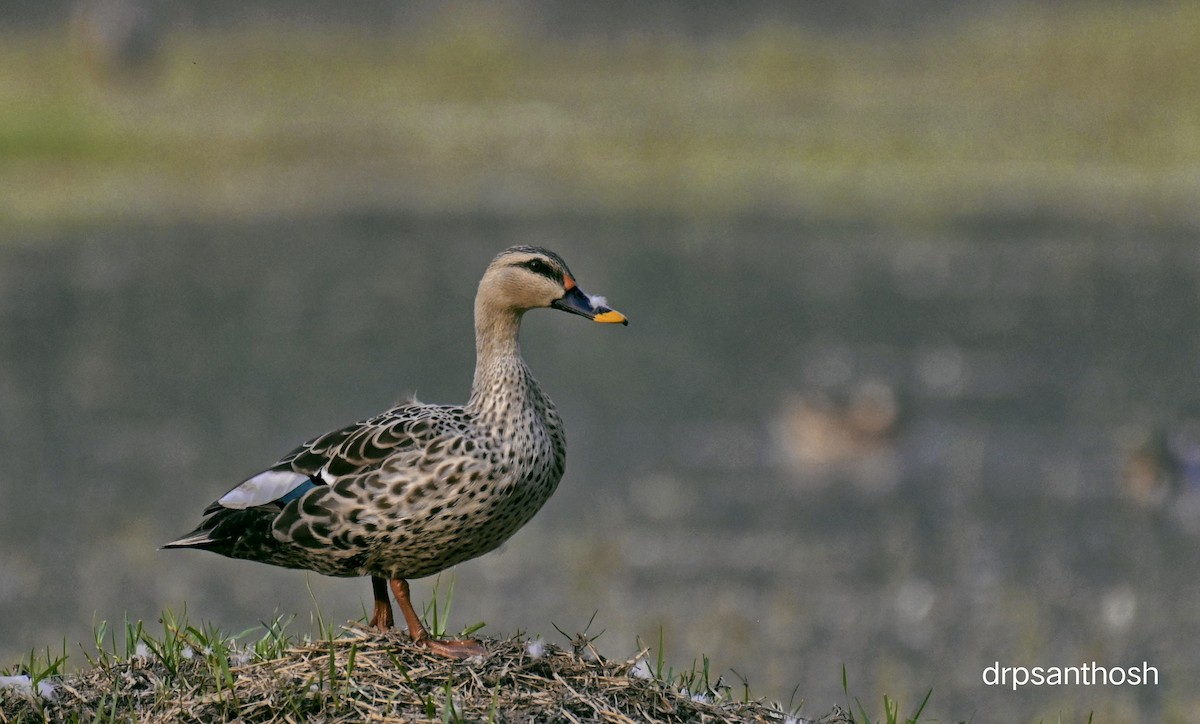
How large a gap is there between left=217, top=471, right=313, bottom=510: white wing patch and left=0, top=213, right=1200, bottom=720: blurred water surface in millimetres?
517

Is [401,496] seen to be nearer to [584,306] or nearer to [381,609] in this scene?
[381,609]

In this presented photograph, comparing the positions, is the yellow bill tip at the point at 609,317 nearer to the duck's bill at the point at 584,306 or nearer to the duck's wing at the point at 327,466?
the duck's bill at the point at 584,306

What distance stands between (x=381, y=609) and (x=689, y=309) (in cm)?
1456

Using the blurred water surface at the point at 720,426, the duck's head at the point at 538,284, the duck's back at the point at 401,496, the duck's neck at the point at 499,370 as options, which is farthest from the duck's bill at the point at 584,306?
the blurred water surface at the point at 720,426

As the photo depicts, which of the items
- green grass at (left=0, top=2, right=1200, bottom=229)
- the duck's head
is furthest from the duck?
green grass at (left=0, top=2, right=1200, bottom=229)

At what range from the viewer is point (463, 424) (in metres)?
5.26

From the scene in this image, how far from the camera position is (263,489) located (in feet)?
17.3

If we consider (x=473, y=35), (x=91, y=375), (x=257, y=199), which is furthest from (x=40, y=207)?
(x=473, y=35)

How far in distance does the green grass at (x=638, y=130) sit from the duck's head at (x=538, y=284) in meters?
19.1

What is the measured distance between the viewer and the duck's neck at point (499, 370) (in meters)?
5.32

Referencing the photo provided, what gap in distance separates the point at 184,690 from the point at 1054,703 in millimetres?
4921

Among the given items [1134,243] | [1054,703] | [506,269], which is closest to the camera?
[506,269]

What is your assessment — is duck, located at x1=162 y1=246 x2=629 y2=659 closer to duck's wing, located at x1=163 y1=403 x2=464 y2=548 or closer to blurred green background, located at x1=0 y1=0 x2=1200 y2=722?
duck's wing, located at x1=163 y1=403 x2=464 y2=548

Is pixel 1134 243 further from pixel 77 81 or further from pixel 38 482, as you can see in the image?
pixel 77 81
